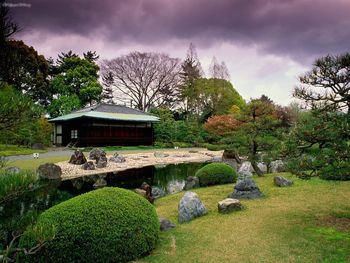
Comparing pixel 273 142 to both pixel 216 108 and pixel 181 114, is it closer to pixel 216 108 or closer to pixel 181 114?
pixel 216 108

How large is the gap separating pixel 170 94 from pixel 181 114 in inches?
125

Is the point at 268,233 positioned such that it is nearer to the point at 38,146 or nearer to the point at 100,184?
A: the point at 100,184

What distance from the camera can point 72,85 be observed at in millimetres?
33688

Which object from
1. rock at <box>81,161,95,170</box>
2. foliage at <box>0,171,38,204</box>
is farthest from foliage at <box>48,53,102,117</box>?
foliage at <box>0,171,38,204</box>

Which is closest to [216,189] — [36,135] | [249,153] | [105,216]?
[249,153]

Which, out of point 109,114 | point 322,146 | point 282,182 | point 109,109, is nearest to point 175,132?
point 109,109

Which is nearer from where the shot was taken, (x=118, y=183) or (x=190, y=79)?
(x=118, y=183)

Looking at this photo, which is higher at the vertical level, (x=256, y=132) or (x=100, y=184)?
(x=256, y=132)

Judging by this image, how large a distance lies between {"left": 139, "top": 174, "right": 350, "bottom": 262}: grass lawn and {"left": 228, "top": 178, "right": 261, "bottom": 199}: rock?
0.28m

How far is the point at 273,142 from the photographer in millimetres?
10469

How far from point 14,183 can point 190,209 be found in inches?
163

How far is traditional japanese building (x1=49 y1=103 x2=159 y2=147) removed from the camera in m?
26.6

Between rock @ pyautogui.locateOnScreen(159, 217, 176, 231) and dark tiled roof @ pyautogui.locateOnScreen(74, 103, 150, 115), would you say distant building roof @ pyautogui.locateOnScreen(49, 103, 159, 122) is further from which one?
rock @ pyautogui.locateOnScreen(159, 217, 176, 231)

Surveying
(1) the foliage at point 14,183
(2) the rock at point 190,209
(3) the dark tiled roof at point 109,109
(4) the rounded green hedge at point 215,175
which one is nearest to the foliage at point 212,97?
(3) the dark tiled roof at point 109,109
